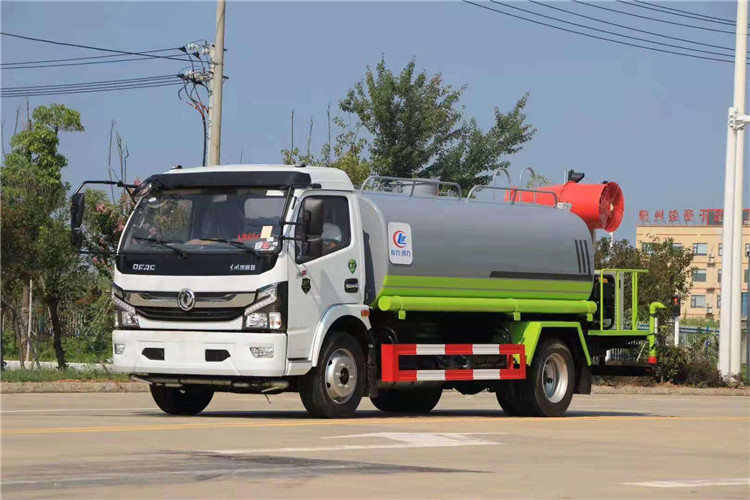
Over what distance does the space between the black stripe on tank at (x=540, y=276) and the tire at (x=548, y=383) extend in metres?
0.86

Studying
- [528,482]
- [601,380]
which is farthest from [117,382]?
[528,482]

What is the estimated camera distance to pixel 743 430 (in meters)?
17.6

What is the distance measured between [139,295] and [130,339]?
1.68 feet

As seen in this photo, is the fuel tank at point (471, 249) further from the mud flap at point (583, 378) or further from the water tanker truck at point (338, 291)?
the mud flap at point (583, 378)

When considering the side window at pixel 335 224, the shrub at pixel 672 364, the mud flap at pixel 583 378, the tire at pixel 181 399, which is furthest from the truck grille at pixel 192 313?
the shrub at pixel 672 364

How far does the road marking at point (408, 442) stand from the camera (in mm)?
12562

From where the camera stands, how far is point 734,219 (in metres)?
36.6

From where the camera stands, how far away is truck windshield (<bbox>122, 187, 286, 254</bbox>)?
16.8 m

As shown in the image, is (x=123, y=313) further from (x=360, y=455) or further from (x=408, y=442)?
(x=360, y=455)

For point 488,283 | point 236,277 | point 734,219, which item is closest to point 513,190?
point 488,283

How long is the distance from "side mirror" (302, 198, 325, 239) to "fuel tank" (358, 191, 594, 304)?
944mm

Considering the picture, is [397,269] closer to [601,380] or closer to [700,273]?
[601,380]

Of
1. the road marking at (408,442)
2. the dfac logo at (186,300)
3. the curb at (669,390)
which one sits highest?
the dfac logo at (186,300)

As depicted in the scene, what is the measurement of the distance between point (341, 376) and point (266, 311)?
1390 millimetres
